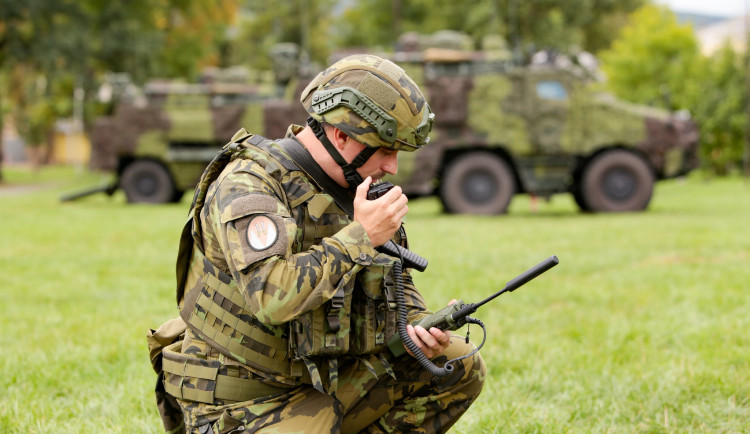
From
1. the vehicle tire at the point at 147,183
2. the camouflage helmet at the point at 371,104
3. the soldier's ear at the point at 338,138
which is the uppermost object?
the camouflage helmet at the point at 371,104

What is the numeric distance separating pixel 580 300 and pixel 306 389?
4.06 meters

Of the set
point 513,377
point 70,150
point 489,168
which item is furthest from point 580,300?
point 70,150

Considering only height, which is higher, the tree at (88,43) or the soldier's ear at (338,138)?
the tree at (88,43)

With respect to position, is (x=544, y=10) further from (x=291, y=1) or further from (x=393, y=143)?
(x=393, y=143)

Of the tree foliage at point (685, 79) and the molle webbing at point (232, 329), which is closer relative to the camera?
the molle webbing at point (232, 329)

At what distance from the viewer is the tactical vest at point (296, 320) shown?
257 cm

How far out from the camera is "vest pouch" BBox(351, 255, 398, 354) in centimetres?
264

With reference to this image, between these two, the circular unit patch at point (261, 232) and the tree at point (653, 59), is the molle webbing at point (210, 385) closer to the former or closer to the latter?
the circular unit patch at point (261, 232)

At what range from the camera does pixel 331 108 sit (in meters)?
2.61

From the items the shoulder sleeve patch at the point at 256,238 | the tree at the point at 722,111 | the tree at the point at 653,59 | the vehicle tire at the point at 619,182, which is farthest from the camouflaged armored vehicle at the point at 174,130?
the tree at the point at 653,59

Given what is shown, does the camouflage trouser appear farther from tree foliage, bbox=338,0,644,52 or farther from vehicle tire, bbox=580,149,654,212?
tree foliage, bbox=338,0,644,52

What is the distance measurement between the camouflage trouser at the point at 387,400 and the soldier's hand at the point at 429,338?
0.65ft

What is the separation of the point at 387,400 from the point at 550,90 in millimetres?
12224

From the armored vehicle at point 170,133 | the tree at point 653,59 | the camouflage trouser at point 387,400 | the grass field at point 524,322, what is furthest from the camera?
the tree at point 653,59
